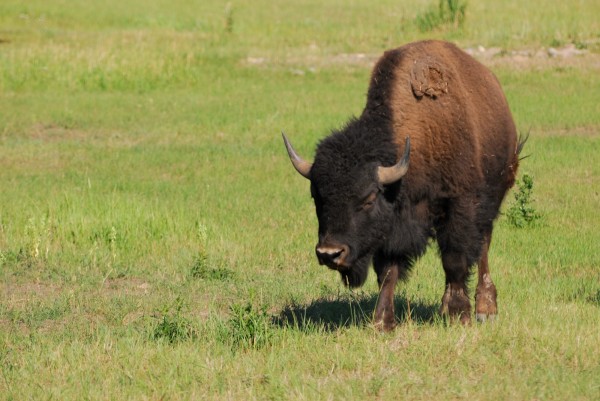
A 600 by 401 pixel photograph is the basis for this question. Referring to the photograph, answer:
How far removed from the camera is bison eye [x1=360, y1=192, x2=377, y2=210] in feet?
24.3

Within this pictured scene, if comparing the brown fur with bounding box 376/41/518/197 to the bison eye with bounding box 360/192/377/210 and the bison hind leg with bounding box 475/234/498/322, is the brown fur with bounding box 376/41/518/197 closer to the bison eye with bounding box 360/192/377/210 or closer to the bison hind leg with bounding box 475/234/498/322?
the bison eye with bounding box 360/192/377/210

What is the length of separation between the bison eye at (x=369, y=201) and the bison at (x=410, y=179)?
1 cm

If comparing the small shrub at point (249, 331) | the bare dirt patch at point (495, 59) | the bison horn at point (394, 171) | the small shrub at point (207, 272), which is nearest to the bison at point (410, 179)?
the bison horn at point (394, 171)

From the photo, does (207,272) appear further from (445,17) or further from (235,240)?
(445,17)

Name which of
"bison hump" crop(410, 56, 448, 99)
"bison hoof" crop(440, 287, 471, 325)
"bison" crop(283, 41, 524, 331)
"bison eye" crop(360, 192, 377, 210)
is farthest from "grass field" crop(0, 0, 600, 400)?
"bison hump" crop(410, 56, 448, 99)

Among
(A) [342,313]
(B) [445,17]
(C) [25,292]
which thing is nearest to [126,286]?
(C) [25,292]

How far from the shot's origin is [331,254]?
704cm

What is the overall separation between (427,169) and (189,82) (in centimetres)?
1490

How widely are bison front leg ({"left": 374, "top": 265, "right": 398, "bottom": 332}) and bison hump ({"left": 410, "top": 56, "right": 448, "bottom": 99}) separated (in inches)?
51.4

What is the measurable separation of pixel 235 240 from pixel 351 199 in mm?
4205

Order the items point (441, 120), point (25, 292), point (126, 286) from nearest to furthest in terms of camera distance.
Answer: point (441, 120) → point (25, 292) → point (126, 286)

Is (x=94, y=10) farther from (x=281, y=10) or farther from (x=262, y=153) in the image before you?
(x=262, y=153)

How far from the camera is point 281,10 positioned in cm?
3738

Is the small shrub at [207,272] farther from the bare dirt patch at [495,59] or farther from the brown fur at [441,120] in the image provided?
the bare dirt patch at [495,59]
